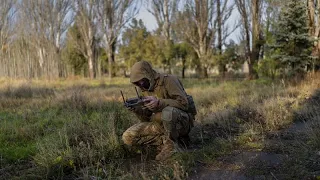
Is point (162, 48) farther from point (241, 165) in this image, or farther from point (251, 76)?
point (241, 165)

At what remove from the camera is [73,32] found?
101 feet

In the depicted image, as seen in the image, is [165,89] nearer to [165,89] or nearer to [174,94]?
[165,89]

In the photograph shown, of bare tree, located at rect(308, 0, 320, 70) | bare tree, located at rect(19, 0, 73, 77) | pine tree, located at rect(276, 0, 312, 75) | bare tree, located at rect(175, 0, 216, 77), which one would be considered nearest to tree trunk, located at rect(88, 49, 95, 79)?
bare tree, located at rect(19, 0, 73, 77)

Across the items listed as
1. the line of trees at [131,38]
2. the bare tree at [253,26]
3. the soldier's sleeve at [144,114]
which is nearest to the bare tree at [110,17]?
the line of trees at [131,38]

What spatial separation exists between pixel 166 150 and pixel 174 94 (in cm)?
67

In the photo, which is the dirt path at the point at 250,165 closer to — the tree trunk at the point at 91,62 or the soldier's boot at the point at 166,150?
the soldier's boot at the point at 166,150

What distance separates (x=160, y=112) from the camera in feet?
12.9

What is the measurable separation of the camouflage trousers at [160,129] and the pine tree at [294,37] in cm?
1048

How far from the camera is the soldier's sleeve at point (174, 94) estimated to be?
381cm

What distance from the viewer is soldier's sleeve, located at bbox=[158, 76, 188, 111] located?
150 inches

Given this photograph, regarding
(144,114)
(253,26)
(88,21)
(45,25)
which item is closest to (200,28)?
(253,26)

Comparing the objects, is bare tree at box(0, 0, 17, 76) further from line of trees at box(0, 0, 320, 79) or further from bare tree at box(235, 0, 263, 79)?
bare tree at box(235, 0, 263, 79)

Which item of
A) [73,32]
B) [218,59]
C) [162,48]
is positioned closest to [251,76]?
[218,59]

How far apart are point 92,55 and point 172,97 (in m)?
25.1
